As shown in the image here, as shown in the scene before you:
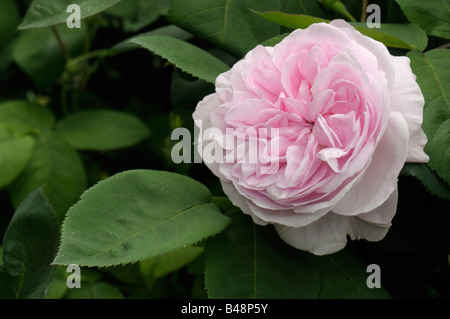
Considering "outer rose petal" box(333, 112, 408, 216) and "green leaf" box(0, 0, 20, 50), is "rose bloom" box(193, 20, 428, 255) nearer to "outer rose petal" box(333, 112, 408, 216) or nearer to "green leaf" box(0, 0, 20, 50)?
"outer rose petal" box(333, 112, 408, 216)

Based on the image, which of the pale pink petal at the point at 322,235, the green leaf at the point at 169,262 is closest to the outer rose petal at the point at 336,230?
the pale pink petal at the point at 322,235

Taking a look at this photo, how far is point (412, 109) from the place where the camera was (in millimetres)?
425

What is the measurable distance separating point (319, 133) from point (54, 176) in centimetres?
45

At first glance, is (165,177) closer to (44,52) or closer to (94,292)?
(94,292)

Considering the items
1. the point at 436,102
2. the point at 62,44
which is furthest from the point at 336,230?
the point at 62,44

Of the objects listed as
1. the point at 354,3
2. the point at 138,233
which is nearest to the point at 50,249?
the point at 138,233

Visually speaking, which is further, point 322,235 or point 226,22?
point 226,22

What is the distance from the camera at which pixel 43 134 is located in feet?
2.64

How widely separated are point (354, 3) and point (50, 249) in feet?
1.36

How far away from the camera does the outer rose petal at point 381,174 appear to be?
1.35ft

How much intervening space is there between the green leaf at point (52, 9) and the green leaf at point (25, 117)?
26 cm

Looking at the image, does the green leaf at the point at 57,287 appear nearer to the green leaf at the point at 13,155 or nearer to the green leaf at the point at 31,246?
the green leaf at the point at 31,246

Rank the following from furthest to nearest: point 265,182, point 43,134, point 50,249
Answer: point 43,134 → point 50,249 → point 265,182

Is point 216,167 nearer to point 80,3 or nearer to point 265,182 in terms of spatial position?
point 265,182
